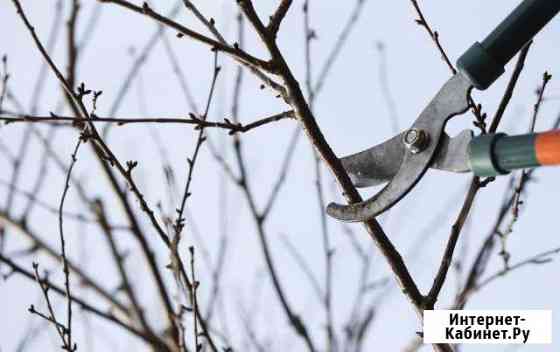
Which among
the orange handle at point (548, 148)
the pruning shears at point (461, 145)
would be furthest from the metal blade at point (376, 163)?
the orange handle at point (548, 148)

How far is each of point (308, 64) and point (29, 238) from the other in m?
1.58

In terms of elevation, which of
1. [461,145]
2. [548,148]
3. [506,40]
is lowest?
[548,148]

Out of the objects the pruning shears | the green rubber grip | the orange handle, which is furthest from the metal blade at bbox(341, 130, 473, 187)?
the orange handle

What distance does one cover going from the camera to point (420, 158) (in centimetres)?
194

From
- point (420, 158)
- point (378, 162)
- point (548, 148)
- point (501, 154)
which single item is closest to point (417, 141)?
point (420, 158)

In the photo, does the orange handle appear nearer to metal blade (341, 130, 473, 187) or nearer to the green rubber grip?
the green rubber grip

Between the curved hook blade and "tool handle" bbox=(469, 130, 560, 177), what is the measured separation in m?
0.17

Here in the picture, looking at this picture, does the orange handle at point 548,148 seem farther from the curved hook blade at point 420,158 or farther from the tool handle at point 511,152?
the curved hook blade at point 420,158

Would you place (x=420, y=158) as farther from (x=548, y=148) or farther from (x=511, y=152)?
(x=548, y=148)

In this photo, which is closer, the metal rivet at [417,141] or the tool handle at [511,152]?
the tool handle at [511,152]

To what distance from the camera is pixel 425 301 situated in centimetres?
176

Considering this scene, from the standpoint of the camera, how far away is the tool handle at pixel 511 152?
1.60 metres

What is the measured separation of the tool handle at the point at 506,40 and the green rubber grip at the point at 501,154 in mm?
184

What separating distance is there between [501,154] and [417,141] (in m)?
0.31
